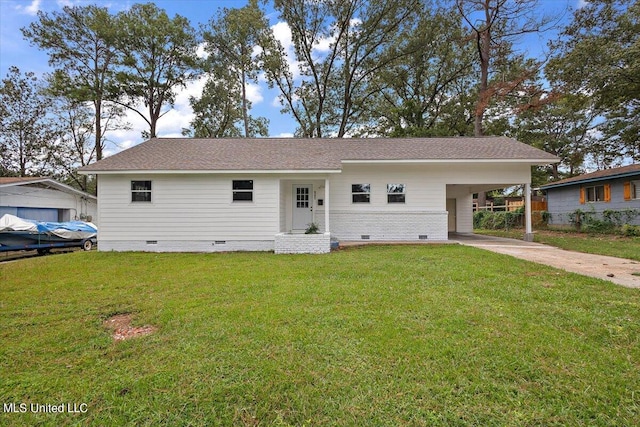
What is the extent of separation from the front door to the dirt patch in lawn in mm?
8322

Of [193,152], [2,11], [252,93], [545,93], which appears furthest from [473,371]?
[252,93]

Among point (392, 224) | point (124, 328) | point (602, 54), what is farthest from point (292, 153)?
point (602, 54)

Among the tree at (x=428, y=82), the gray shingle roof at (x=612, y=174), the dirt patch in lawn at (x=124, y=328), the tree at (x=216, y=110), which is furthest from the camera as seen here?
the tree at (x=216, y=110)

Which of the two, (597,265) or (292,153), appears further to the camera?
(292,153)

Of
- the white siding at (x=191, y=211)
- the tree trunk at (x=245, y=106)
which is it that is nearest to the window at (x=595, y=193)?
the white siding at (x=191, y=211)

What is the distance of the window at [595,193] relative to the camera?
668 inches

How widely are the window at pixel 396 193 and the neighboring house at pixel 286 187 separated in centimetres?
4

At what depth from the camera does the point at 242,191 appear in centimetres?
1059

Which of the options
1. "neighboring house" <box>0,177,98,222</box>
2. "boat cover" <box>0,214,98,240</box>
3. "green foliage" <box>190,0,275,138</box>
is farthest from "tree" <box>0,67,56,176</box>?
"boat cover" <box>0,214,98,240</box>

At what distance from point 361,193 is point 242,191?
A: 473 centimetres

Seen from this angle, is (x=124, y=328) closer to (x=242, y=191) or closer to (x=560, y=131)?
(x=242, y=191)

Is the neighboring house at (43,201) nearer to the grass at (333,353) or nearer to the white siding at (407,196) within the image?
the grass at (333,353)

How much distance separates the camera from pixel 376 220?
12.0 m

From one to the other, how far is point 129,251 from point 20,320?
7.15 m
